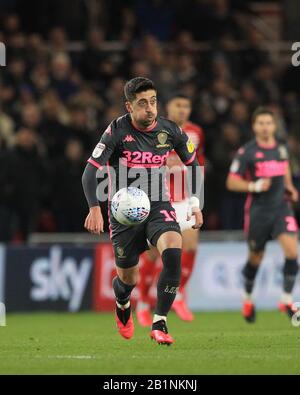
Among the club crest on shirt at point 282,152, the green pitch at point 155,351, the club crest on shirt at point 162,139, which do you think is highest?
the club crest on shirt at point 162,139

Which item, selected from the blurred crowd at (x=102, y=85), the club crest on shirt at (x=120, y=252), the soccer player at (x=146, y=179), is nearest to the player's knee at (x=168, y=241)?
the soccer player at (x=146, y=179)

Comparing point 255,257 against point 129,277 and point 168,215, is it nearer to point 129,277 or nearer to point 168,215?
point 129,277

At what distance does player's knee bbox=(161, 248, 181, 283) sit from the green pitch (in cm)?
61

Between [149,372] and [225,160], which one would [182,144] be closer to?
[149,372]

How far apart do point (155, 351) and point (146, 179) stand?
158cm

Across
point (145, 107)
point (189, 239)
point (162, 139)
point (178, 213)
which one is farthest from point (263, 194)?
point (145, 107)

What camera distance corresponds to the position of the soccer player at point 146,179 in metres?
9.55

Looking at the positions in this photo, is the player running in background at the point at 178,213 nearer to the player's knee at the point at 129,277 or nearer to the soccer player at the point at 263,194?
the soccer player at the point at 263,194

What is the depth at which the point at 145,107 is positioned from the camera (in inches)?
381

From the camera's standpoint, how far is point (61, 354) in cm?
917

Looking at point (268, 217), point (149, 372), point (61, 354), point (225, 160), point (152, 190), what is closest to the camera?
point (149, 372)

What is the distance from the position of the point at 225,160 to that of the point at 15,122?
135 inches

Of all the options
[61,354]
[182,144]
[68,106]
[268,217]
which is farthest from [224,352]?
[68,106]

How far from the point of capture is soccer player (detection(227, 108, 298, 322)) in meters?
14.0
